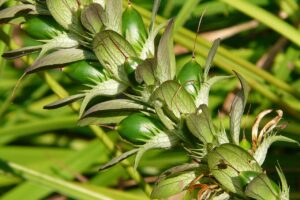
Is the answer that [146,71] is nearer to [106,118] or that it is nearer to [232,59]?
[106,118]

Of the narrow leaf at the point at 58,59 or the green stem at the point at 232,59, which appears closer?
the narrow leaf at the point at 58,59

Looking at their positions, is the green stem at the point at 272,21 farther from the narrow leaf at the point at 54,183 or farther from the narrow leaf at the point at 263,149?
the narrow leaf at the point at 263,149

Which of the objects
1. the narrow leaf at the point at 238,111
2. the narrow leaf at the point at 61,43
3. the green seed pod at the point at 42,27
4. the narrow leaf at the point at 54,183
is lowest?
the narrow leaf at the point at 54,183

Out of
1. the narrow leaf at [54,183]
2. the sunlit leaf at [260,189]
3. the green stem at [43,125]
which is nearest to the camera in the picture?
the sunlit leaf at [260,189]

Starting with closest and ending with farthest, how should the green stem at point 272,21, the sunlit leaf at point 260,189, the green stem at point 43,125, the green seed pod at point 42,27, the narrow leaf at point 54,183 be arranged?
the sunlit leaf at point 260,189, the green seed pod at point 42,27, the narrow leaf at point 54,183, the green stem at point 272,21, the green stem at point 43,125

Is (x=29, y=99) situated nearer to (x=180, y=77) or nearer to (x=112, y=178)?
(x=112, y=178)

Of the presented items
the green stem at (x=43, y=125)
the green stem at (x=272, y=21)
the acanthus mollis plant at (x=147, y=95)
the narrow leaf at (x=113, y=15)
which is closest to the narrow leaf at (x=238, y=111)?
the acanthus mollis plant at (x=147, y=95)

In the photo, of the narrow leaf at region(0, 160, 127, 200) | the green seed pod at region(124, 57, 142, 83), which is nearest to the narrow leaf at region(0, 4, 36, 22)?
the green seed pod at region(124, 57, 142, 83)

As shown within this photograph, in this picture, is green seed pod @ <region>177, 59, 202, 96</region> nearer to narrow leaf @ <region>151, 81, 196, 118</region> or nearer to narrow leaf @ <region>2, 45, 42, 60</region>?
narrow leaf @ <region>151, 81, 196, 118</region>

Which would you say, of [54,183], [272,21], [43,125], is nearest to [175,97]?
[54,183]
